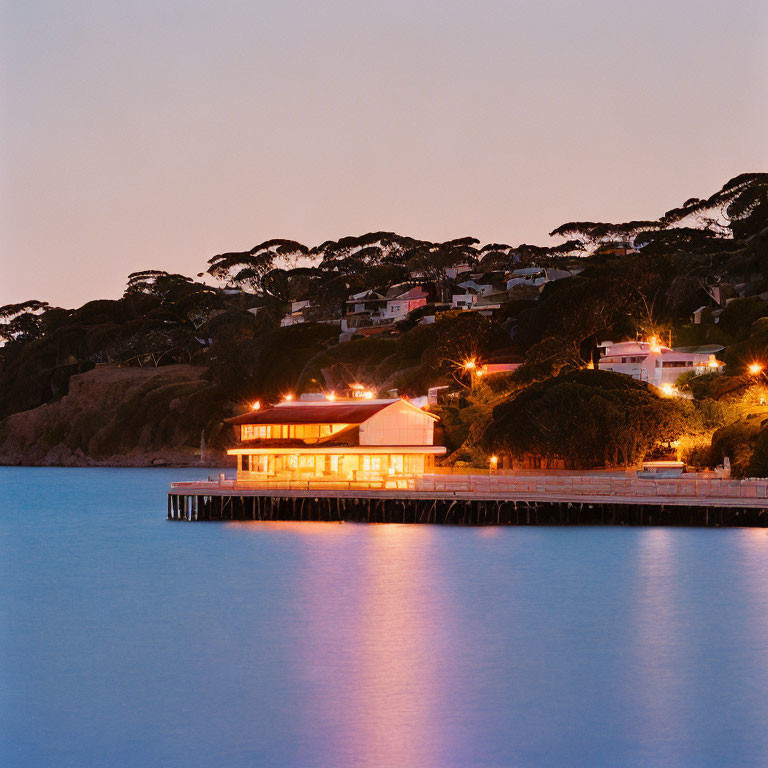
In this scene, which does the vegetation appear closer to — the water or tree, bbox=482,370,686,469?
tree, bbox=482,370,686,469

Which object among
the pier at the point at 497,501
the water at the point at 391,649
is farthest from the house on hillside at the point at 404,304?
the water at the point at 391,649

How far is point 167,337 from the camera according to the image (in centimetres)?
17862

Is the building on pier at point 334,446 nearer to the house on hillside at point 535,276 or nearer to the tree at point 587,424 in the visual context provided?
the tree at point 587,424

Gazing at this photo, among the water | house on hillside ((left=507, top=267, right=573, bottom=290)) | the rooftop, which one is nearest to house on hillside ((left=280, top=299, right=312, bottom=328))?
house on hillside ((left=507, top=267, right=573, bottom=290))

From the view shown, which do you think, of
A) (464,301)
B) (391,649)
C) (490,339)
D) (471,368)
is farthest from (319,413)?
(464,301)

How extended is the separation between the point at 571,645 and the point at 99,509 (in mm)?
63962

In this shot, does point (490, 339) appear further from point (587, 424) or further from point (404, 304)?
point (587, 424)

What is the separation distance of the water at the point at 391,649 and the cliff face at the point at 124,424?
87457 millimetres

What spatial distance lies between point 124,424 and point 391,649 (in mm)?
128051

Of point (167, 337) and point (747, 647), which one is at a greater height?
point (167, 337)

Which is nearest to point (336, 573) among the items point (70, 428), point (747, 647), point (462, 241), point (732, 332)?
point (747, 647)

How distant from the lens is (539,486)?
60094 mm

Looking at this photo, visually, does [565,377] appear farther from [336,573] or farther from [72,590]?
[72,590]

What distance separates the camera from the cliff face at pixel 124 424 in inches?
5901
